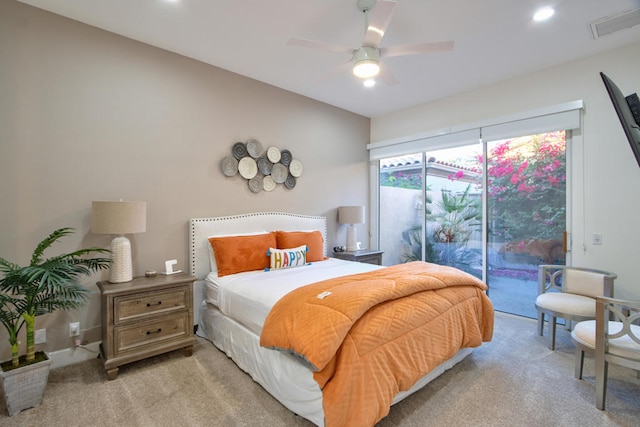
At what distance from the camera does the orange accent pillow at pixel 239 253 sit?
3.00m

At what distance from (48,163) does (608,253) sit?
5.27m

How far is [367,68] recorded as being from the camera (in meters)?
2.37

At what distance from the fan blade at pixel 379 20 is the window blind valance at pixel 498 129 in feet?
7.69

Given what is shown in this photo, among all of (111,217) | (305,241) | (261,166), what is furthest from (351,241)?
(111,217)

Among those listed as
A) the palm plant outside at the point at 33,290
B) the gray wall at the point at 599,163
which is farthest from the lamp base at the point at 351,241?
the palm plant outside at the point at 33,290

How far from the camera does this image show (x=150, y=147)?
2930 mm

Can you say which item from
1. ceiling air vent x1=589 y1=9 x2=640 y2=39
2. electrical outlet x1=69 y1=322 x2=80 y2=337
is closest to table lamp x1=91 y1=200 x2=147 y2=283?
electrical outlet x1=69 y1=322 x2=80 y2=337

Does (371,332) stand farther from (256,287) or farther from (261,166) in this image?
(261,166)

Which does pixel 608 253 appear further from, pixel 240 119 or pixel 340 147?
pixel 240 119

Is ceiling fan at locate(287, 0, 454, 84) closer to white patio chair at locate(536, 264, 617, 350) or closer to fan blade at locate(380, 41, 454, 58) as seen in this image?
fan blade at locate(380, 41, 454, 58)

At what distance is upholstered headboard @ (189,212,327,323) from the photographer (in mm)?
3156

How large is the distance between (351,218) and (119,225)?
2.92 meters

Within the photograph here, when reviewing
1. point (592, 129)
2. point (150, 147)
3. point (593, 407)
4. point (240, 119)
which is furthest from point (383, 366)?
point (592, 129)

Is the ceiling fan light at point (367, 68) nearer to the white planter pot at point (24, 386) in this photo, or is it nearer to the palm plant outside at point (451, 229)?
the palm plant outside at point (451, 229)
